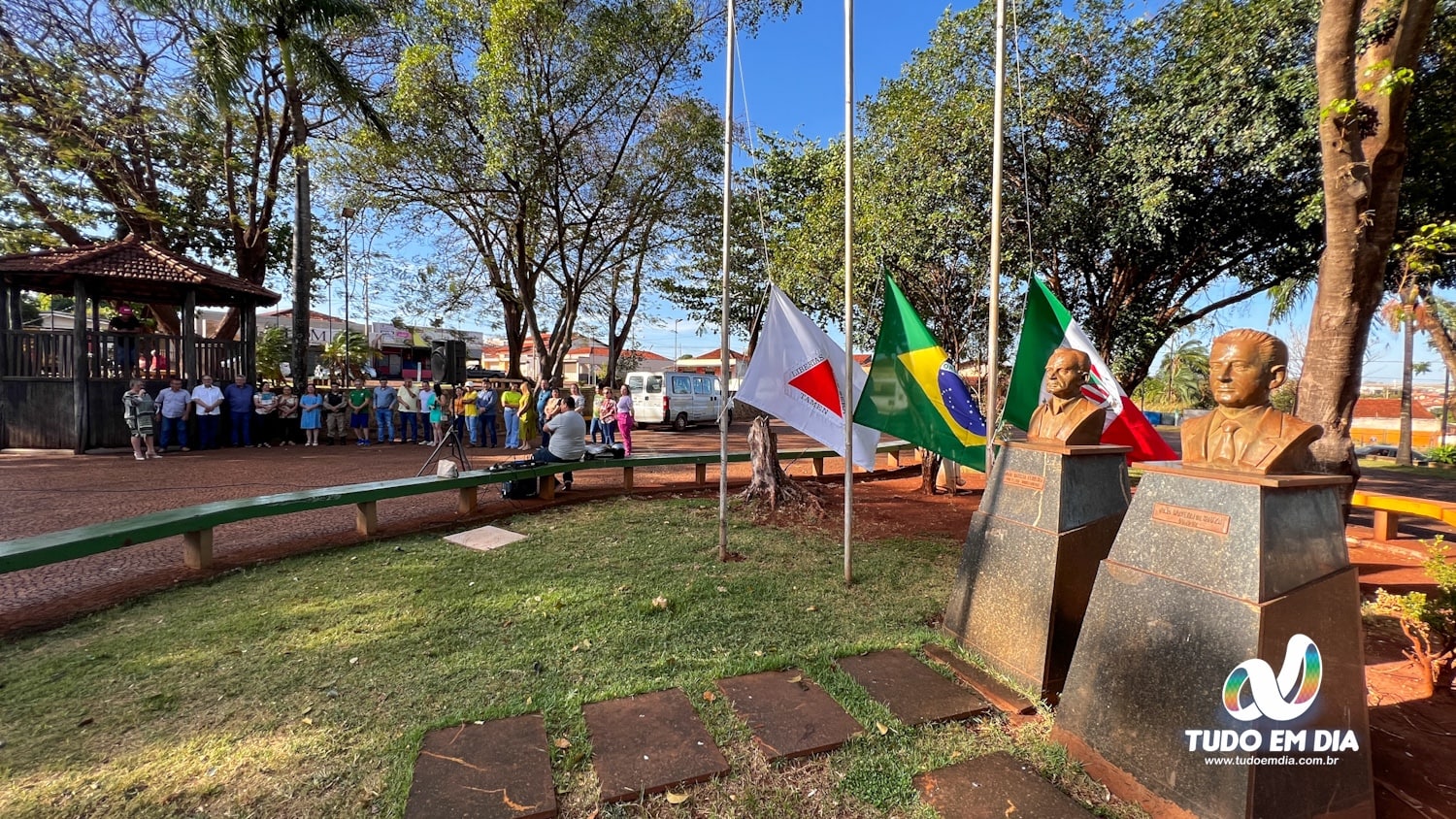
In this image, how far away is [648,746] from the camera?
A: 2.49 m

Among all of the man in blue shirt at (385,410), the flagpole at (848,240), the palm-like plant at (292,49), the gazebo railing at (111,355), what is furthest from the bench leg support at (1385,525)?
the gazebo railing at (111,355)

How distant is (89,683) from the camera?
2992 mm

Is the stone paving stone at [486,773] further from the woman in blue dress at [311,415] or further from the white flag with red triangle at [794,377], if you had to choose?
the woman in blue dress at [311,415]

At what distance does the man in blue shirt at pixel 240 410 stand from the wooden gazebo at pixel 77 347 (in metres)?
0.67

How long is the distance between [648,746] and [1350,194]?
6.01 meters

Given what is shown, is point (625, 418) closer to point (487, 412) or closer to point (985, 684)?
point (487, 412)

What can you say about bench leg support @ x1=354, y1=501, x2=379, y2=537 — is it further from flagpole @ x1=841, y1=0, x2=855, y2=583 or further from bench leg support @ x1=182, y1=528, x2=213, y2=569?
flagpole @ x1=841, y1=0, x2=855, y2=583

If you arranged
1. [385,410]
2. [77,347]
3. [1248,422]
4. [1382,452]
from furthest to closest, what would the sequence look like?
[1382,452] < [385,410] < [77,347] < [1248,422]

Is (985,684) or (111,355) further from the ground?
(111,355)

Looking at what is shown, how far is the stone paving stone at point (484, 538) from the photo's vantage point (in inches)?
212

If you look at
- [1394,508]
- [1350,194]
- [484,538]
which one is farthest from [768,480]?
[1394,508]

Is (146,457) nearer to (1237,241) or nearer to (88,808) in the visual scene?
(88,808)

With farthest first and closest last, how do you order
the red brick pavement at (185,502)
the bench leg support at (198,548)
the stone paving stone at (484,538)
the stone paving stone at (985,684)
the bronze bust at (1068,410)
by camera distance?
the stone paving stone at (484,538), the bench leg support at (198,548), the red brick pavement at (185,502), the bronze bust at (1068,410), the stone paving stone at (985,684)

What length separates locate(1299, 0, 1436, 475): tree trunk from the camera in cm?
423
